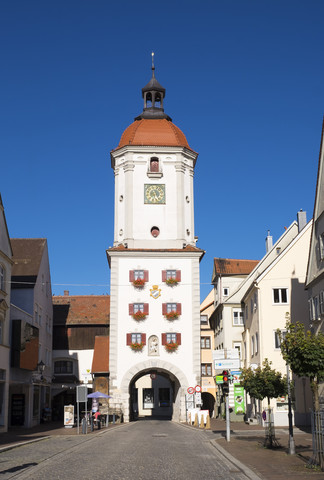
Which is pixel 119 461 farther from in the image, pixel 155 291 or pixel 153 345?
pixel 155 291

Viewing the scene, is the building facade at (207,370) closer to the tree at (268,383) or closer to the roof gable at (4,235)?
the roof gable at (4,235)

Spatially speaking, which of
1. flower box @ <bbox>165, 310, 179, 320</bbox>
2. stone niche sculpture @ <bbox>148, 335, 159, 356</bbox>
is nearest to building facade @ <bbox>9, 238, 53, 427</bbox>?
stone niche sculpture @ <bbox>148, 335, 159, 356</bbox>

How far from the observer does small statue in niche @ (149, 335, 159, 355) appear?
2196 inches

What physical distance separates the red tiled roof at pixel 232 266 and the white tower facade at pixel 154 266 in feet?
33.2

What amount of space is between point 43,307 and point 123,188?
535 inches

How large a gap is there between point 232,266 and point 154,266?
52.6ft

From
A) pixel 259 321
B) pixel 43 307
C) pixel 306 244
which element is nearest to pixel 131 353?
pixel 43 307

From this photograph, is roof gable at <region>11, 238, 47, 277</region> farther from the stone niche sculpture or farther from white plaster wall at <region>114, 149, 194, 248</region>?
the stone niche sculpture

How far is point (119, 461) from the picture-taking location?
2016 centimetres

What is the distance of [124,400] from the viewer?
54.8m

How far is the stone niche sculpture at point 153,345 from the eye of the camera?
55.8m

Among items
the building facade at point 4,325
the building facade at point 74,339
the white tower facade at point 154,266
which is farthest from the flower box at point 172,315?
the building facade at point 4,325

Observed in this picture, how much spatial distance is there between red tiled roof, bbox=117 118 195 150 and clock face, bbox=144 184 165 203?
4280mm

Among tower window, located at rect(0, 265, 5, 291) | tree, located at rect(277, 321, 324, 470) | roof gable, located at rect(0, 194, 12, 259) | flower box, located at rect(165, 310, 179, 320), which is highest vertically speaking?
roof gable, located at rect(0, 194, 12, 259)
